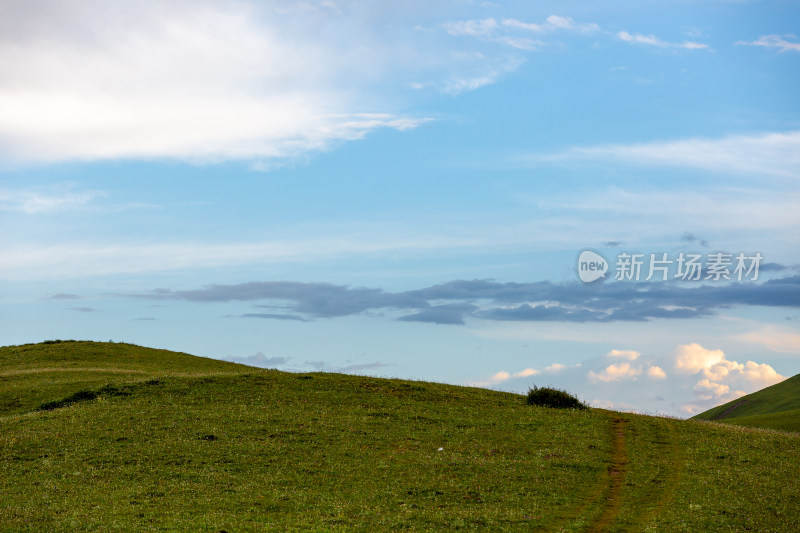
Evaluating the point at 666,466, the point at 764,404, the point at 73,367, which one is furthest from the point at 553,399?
the point at 764,404

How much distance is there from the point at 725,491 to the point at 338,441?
62.4ft

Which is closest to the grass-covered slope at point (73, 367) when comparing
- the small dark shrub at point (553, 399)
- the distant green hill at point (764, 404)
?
the small dark shrub at point (553, 399)

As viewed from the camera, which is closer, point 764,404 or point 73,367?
point 73,367

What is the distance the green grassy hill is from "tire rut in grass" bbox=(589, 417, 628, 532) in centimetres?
13

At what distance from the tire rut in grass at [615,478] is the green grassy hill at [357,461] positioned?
0.41 ft

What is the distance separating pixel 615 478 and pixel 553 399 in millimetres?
18359

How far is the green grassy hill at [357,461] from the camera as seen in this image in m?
25.2

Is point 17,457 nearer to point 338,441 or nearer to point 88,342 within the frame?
point 338,441

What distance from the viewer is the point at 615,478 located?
31.6 metres

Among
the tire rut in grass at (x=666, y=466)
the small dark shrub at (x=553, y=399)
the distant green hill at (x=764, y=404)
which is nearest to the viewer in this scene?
the tire rut in grass at (x=666, y=466)

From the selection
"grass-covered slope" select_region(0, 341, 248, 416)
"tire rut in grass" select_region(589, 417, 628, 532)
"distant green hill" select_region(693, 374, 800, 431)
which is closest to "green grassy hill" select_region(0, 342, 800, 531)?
"tire rut in grass" select_region(589, 417, 628, 532)

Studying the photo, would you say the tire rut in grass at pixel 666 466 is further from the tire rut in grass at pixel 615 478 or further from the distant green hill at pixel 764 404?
the distant green hill at pixel 764 404

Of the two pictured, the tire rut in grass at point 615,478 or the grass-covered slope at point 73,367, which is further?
the grass-covered slope at point 73,367

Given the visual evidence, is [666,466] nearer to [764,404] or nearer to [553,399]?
[553,399]
